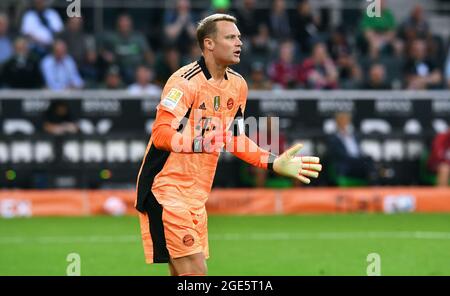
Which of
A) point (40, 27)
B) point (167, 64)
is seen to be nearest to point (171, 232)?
point (167, 64)

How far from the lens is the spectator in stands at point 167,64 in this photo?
70.1 ft

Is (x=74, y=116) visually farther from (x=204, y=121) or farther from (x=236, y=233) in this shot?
(x=204, y=121)

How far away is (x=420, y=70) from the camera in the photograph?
23.2 m

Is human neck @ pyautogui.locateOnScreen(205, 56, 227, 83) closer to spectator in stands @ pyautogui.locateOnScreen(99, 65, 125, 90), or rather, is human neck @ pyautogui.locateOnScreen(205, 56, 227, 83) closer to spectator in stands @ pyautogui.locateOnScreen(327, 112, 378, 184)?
spectator in stands @ pyautogui.locateOnScreen(327, 112, 378, 184)

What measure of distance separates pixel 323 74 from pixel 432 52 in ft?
10.2

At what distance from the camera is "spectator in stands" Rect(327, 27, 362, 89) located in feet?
74.6

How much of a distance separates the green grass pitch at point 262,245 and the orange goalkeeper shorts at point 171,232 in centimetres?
377

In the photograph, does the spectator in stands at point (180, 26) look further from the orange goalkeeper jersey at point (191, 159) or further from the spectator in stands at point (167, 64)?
the orange goalkeeper jersey at point (191, 159)

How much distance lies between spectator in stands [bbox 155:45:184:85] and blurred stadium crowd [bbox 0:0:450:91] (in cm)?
2

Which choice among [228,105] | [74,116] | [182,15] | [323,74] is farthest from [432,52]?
[228,105]

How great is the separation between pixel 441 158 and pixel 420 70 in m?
Answer: 3.04

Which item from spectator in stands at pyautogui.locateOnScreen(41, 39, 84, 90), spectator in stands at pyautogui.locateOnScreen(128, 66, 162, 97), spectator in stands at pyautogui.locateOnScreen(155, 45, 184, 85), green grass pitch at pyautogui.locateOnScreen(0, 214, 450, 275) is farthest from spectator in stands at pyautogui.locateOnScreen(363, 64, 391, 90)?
spectator in stands at pyautogui.locateOnScreen(41, 39, 84, 90)

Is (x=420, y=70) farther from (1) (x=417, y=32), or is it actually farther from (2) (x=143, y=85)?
(2) (x=143, y=85)

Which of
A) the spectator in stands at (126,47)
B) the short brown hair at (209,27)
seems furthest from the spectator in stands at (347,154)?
the short brown hair at (209,27)
